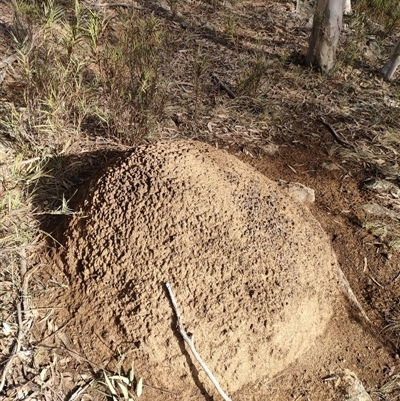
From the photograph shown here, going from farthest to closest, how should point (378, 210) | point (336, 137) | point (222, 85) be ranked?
point (222, 85), point (336, 137), point (378, 210)

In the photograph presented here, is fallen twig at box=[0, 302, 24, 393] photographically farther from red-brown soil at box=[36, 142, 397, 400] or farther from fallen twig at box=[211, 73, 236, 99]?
fallen twig at box=[211, 73, 236, 99]

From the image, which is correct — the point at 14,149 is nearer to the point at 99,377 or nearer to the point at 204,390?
the point at 99,377

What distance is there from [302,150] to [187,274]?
1843 millimetres

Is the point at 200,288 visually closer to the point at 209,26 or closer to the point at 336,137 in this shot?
the point at 336,137

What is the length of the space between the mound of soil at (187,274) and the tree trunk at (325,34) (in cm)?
260

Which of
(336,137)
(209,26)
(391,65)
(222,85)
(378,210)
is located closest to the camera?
(378,210)

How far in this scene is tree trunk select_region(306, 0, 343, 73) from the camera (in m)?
3.96

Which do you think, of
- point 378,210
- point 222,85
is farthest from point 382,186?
point 222,85

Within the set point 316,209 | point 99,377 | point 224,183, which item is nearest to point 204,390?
point 99,377

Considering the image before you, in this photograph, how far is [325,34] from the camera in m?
4.02

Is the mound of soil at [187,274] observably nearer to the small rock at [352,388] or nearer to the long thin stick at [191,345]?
the long thin stick at [191,345]

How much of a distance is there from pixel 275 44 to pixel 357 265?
117 inches

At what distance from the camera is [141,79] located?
2.63 metres

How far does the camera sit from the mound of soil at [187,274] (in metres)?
1.73
